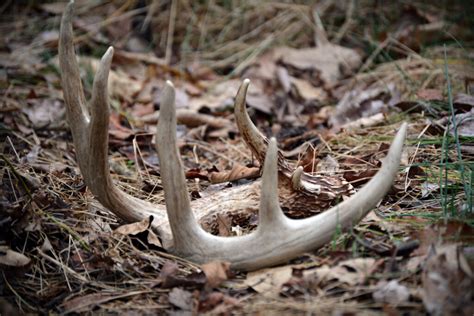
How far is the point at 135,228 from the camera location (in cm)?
198

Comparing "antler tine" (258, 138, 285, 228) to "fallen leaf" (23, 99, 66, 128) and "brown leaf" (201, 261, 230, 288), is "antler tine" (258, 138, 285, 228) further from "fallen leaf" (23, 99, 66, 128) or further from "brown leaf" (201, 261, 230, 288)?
"fallen leaf" (23, 99, 66, 128)

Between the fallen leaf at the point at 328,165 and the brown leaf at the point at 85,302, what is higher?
the fallen leaf at the point at 328,165

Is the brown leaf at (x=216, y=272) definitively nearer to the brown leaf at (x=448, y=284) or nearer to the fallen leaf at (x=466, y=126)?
the brown leaf at (x=448, y=284)

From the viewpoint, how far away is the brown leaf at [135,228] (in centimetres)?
197

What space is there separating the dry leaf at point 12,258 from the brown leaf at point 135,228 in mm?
A: 314

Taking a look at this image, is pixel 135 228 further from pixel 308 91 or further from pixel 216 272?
pixel 308 91

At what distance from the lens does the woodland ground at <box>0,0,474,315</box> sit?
1703 mm

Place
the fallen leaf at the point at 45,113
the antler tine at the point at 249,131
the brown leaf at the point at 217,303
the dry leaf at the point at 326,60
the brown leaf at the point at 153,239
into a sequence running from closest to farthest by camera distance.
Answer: the brown leaf at the point at 217,303, the brown leaf at the point at 153,239, the antler tine at the point at 249,131, the fallen leaf at the point at 45,113, the dry leaf at the point at 326,60

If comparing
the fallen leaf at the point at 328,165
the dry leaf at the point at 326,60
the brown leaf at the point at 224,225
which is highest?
the dry leaf at the point at 326,60

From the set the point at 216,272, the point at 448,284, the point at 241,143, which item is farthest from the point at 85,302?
the point at 241,143

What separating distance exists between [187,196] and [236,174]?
588 millimetres

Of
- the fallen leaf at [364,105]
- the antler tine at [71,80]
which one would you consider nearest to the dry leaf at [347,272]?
the antler tine at [71,80]

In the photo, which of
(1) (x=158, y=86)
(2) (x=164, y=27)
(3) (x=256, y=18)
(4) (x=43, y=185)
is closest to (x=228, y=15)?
(3) (x=256, y=18)

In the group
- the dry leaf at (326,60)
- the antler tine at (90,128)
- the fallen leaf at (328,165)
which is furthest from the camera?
the dry leaf at (326,60)
